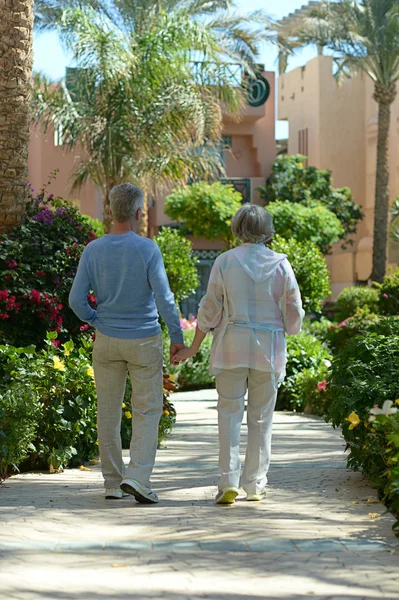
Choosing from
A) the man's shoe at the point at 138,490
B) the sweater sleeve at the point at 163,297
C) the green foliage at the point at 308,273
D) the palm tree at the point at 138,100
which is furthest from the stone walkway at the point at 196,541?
the green foliage at the point at 308,273

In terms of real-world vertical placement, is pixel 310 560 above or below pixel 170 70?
below

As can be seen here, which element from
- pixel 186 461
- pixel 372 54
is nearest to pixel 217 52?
pixel 372 54

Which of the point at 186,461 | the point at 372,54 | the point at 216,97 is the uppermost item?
the point at 372,54

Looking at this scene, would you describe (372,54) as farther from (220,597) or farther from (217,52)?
(220,597)

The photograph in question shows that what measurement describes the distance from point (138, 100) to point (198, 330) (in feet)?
46.2

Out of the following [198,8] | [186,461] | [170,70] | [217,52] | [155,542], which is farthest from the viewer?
[198,8]

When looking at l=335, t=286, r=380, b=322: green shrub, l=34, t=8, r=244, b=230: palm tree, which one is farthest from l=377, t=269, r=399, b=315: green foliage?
l=34, t=8, r=244, b=230: palm tree

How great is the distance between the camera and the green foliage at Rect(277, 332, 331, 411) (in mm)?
13531

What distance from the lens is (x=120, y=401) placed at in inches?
250

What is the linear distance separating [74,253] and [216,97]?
42.3 feet

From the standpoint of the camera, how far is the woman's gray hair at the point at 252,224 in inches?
246

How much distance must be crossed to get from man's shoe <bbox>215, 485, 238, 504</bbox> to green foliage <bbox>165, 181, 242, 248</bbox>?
25.7 meters

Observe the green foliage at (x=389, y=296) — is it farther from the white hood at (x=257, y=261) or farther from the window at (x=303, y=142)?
the white hood at (x=257, y=261)

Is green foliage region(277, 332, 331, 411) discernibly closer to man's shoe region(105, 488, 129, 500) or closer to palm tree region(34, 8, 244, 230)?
palm tree region(34, 8, 244, 230)
